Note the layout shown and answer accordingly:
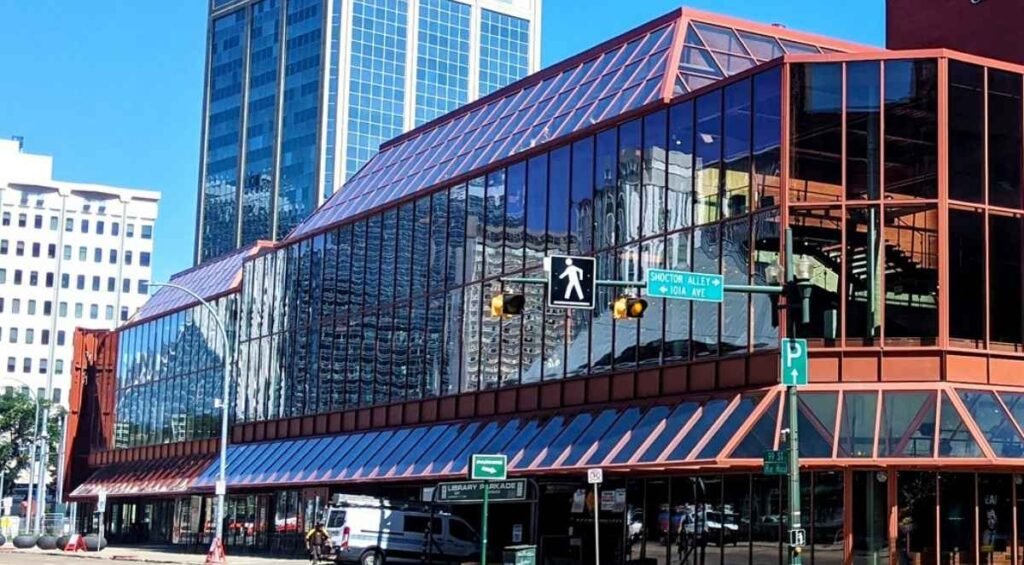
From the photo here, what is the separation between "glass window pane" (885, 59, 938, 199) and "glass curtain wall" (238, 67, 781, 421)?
8.60ft

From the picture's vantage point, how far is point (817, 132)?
3384 centimetres

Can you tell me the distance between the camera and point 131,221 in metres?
177

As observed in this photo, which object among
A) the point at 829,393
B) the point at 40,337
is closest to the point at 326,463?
the point at 829,393

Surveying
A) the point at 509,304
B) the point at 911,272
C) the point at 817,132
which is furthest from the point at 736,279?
the point at 509,304

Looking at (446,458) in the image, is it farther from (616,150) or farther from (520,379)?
(616,150)

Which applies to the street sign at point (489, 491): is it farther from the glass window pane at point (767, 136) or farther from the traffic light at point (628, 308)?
the traffic light at point (628, 308)

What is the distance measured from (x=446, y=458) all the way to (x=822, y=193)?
1572cm

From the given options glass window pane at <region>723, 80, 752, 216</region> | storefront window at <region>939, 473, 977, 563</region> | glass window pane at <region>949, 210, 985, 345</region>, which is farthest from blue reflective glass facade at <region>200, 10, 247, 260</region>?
storefront window at <region>939, 473, 977, 563</region>

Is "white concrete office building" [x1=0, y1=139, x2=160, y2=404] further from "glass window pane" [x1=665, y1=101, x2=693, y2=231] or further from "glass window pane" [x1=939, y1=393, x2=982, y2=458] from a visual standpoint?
"glass window pane" [x1=939, y1=393, x2=982, y2=458]

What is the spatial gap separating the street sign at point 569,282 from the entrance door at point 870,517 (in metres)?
10.7

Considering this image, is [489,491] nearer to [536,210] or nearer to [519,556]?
[519,556]

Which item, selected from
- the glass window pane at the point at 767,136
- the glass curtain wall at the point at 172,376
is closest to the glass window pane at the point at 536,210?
the glass window pane at the point at 767,136

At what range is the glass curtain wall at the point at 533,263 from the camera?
3531 centimetres

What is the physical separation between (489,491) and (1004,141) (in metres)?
14.3
